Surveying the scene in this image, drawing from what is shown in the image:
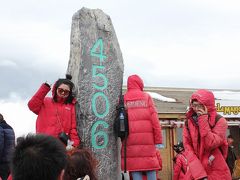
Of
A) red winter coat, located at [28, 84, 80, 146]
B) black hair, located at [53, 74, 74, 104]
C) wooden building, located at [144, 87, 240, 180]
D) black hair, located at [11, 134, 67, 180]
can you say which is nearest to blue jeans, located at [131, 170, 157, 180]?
red winter coat, located at [28, 84, 80, 146]

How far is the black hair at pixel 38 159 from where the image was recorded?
76.4 inches

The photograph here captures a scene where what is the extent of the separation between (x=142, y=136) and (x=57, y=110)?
1160 mm

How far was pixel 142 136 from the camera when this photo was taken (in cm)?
534

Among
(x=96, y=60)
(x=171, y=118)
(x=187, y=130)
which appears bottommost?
(x=171, y=118)

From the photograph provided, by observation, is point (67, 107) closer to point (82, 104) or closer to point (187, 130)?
point (82, 104)

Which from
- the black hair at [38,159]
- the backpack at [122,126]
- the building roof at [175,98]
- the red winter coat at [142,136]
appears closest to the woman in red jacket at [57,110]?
the backpack at [122,126]

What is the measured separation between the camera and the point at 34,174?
1.93m

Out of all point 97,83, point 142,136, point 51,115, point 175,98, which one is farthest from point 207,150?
point 175,98

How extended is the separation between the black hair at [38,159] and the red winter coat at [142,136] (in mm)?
3317

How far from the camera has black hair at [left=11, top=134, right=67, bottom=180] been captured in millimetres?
1940

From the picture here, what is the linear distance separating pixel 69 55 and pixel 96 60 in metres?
0.36

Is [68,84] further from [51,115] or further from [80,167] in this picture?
[80,167]

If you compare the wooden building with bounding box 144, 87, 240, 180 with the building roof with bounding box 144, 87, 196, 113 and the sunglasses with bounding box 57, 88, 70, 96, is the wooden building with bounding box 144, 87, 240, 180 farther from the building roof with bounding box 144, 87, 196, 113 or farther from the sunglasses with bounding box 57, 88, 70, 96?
the sunglasses with bounding box 57, 88, 70, 96

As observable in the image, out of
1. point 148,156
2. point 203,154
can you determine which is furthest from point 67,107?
point 203,154
